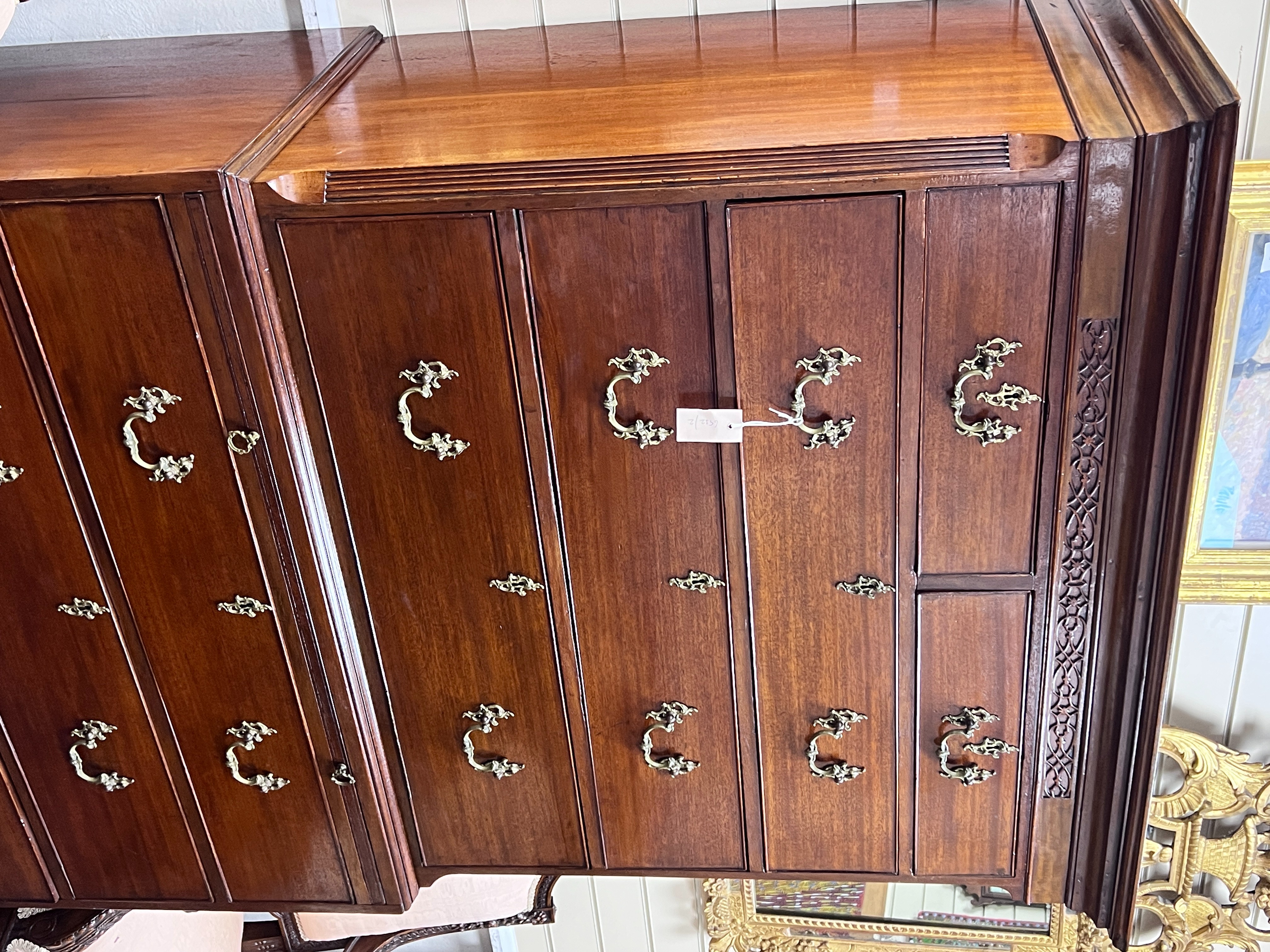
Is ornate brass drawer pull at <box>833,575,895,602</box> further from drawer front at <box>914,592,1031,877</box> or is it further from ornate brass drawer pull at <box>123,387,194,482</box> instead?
ornate brass drawer pull at <box>123,387,194,482</box>

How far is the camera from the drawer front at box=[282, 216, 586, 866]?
102 centimetres

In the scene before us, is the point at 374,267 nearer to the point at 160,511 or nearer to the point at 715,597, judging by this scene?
the point at 160,511

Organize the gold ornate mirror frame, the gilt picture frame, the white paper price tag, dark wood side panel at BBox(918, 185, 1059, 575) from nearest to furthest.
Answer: dark wood side panel at BBox(918, 185, 1059, 575), the white paper price tag, the gilt picture frame, the gold ornate mirror frame

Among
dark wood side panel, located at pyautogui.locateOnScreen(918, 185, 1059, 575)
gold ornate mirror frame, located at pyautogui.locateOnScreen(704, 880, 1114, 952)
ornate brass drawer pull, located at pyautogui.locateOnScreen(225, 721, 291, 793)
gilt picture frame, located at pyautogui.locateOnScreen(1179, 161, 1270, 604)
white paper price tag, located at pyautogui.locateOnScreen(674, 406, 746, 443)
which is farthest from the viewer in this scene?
gold ornate mirror frame, located at pyautogui.locateOnScreen(704, 880, 1114, 952)

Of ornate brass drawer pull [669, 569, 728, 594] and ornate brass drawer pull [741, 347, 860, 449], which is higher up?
ornate brass drawer pull [741, 347, 860, 449]

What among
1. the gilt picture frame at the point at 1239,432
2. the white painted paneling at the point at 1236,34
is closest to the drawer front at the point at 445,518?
the gilt picture frame at the point at 1239,432

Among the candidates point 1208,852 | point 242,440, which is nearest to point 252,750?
point 242,440

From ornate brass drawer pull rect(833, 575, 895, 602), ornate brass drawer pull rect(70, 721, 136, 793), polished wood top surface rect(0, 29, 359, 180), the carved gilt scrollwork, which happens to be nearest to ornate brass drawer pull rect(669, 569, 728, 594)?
ornate brass drawer pull rect(833, 575, 895, 602)

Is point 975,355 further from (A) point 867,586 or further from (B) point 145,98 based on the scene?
(B) point 145,98

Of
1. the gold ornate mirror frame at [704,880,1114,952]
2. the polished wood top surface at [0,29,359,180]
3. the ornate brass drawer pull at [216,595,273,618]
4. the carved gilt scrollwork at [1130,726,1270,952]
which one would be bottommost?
the gold ornate mirror frame at [704,880,1114,952]

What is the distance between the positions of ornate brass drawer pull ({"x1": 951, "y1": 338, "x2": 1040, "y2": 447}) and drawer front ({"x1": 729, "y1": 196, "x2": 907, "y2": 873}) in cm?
6

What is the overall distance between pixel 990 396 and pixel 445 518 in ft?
1.79

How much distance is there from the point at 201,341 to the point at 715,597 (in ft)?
1.85

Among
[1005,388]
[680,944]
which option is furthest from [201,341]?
[680,944]
